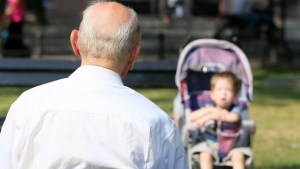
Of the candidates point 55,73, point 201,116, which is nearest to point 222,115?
point 201,116

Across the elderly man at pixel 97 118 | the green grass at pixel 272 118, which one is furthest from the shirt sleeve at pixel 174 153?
the green grass at pixel 272 118

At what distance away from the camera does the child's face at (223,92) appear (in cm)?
707

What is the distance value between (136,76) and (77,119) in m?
4.46

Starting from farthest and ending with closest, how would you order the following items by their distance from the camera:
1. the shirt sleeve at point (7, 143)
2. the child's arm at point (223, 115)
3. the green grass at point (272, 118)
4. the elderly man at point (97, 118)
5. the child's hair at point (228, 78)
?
the green grass at point (272, 118), the child's hair at point (228, 78), the child's arm at point (223, 115), the shirt sleeve at point (7, 143), the elderly man at point (97, 118)

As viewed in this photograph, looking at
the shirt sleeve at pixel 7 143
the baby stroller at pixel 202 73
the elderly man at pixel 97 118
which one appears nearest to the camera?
the elderly man at pixel 97 118

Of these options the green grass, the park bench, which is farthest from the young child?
the green grass

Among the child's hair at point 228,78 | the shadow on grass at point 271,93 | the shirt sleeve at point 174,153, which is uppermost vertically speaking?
the shirt sleeve at point 174,153

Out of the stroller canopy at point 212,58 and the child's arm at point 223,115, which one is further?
the stroller canopy at point 212,58

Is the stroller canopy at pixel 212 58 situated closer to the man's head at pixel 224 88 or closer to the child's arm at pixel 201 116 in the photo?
the man's head at pixel 224 88

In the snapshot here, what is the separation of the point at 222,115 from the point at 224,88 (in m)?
0.22

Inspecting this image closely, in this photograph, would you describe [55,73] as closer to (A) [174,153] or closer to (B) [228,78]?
(B) [228,78]

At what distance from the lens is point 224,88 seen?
23.2 feet

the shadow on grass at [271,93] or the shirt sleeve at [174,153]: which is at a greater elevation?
the shirt sleeve at [174,153]

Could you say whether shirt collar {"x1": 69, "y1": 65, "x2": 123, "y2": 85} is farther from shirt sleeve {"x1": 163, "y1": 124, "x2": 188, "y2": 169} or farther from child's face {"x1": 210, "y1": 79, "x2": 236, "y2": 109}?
child's face {"x1": 210, "y1": 79, "x2": 236, "y2": 109}
